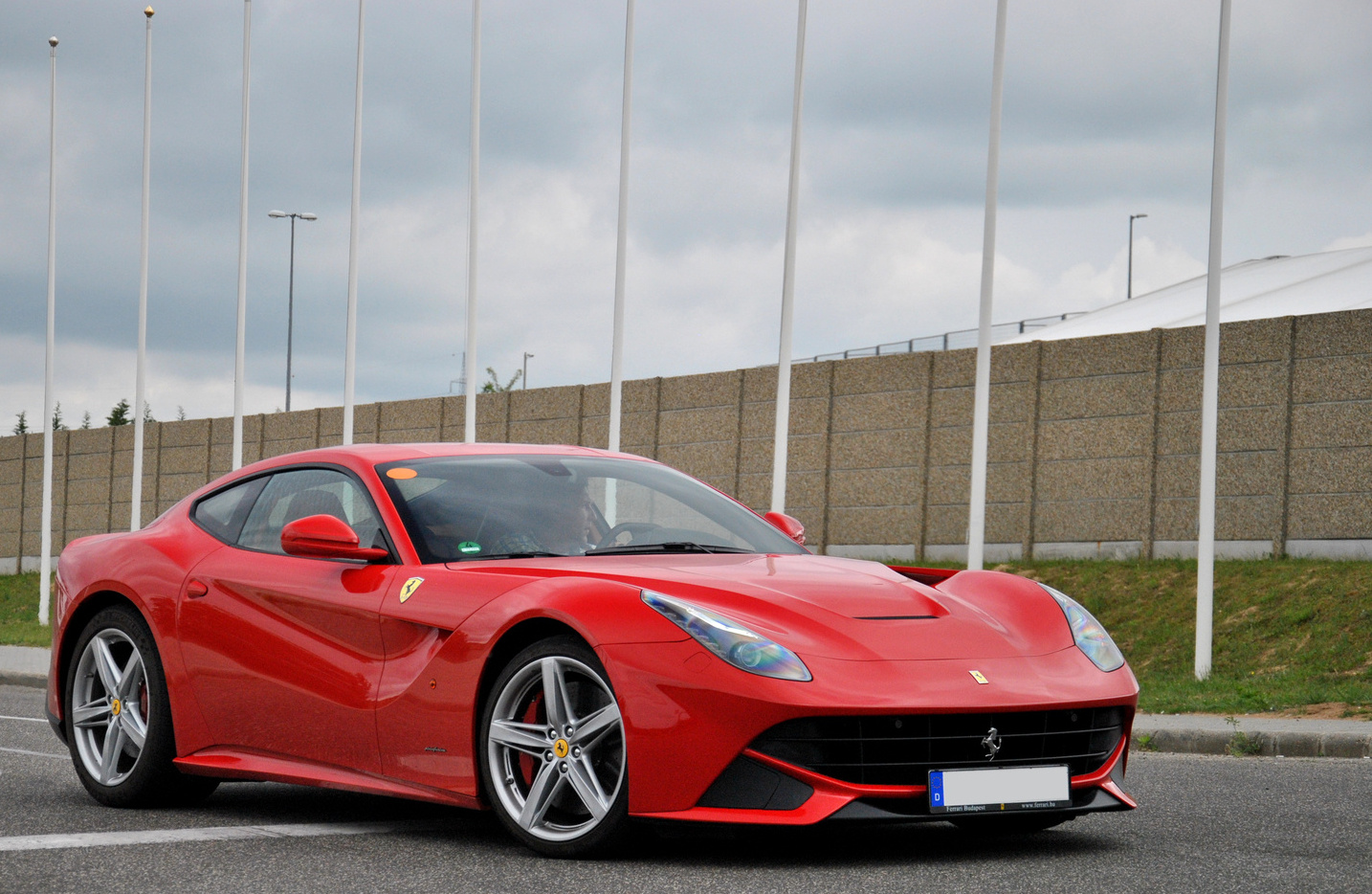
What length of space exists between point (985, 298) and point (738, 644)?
12591mm

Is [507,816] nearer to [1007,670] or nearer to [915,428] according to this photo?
[1007,670]

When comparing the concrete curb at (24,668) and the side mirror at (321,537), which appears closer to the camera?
the side mirror at (321,537)

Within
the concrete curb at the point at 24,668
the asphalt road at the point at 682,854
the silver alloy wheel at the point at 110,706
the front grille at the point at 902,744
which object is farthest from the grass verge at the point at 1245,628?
the concrete curb at the point at 24,668

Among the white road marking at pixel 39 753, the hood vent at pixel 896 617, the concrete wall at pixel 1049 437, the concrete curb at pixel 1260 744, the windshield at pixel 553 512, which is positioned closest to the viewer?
the hood vent at pixel 896 617

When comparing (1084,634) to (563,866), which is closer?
(563,866)

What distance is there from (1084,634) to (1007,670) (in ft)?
1.87

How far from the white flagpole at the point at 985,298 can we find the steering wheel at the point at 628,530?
10.8m

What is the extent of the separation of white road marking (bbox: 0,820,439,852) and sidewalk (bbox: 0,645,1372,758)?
231 inches

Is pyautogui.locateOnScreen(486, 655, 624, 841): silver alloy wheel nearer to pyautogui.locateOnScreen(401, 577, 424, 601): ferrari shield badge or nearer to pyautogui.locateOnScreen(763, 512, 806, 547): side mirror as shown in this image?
pyautogui.locateOnScreen(401, 577, 424, 601): ferrari shield badge

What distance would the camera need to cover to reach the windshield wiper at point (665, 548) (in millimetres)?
5453

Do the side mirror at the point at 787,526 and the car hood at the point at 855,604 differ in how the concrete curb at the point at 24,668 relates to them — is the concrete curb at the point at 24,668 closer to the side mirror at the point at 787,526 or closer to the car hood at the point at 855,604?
the side mirror at the point at 787,526

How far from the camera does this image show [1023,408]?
19188mm

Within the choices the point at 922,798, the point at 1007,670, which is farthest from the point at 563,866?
the point at 1007,670

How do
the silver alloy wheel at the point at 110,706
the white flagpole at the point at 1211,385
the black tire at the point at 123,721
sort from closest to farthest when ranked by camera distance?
the black tire at the point at 123,721, the silver alloy wheel at the point at 110,706, the white flagpole at the point at 1211,385
